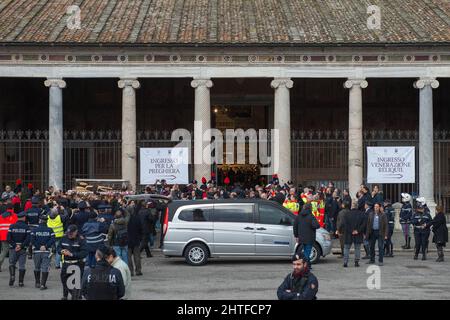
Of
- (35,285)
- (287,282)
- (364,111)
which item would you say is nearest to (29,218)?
(35,285)

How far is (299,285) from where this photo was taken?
1112 centimetres

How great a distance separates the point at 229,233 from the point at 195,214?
2.99 feet

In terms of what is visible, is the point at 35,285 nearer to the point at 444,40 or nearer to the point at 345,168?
the point at 444,40

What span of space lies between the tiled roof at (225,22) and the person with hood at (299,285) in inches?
810

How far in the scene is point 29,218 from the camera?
62.1 feet

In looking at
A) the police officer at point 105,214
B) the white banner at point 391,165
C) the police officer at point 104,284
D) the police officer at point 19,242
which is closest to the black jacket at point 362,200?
the white banner at point 391,165

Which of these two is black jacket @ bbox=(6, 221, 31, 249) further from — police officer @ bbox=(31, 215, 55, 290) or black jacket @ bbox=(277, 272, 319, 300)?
black jacket @ bbox=(277, 272, 319, 300)

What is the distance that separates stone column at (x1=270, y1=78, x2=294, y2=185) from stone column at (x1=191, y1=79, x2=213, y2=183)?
2304 mm

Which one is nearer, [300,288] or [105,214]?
[300,288]

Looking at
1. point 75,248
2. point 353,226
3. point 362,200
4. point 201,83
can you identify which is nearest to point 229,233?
point 353,226

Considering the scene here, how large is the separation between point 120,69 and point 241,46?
4191 mm

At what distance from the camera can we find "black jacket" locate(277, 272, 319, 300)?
36.3ft

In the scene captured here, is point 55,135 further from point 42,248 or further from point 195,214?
point 42,248

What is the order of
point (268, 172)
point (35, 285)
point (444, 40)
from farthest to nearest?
point (268, 172) → point (444, 40) → point (35, 285)
